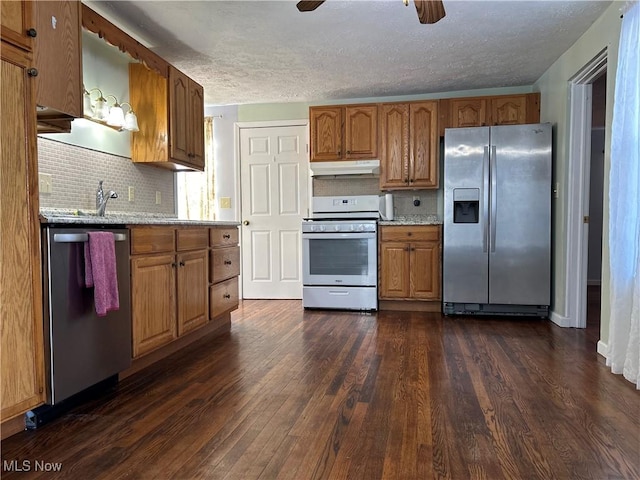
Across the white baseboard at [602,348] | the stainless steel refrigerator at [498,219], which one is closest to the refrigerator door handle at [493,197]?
the stainless steel refrigerator at [498,219]

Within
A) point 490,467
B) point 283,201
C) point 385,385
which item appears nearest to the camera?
point 490,467

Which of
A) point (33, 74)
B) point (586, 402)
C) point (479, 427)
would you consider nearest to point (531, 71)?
point (586, 402)

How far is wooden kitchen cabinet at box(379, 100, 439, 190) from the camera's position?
14.0 feet

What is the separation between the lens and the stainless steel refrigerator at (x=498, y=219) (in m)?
3.73

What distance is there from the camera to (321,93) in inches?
179

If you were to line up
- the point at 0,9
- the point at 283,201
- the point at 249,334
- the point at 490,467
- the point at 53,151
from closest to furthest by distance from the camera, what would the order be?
the point at 490,467
the point at 0,9
the point at 53,151
the point at 249,334
the point at 283,201

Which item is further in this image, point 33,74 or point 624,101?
point 624,101

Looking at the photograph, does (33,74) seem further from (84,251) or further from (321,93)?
(321,93)

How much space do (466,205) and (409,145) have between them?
0.90 metres

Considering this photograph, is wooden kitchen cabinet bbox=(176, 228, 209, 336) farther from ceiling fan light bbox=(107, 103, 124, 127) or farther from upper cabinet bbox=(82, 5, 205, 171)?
ceiling fan light bbox=(107, 103, 124, 127)

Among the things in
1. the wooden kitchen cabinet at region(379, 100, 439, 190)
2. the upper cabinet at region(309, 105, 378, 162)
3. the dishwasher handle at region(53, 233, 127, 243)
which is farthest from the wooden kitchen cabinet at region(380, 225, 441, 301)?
the dishwasher handle at region(53, 233, 127, 243)

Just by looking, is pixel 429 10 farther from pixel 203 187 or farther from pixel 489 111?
pixel 203 187

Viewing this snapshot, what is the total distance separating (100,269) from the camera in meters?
1.85

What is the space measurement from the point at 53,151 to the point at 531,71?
407cm
